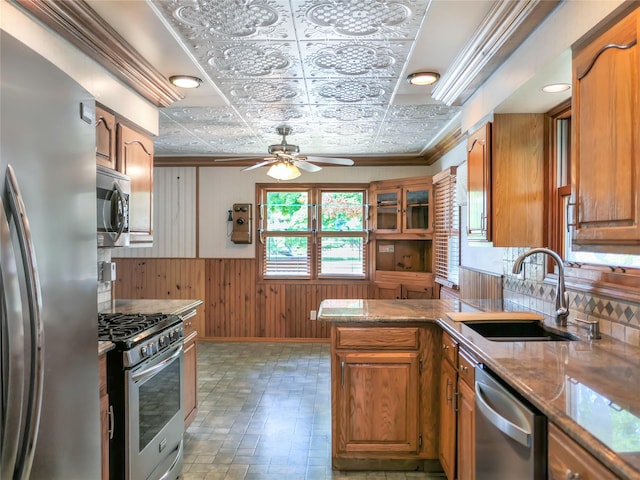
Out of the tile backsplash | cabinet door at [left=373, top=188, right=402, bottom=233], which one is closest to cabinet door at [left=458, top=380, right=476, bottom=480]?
the tile backsplash

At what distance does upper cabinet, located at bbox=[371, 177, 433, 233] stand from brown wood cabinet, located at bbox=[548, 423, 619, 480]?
401 cm

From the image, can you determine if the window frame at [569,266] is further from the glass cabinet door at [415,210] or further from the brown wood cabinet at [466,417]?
the glass cabinet door at [415,210]

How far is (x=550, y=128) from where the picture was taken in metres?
2.54

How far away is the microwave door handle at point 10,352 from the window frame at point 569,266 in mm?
1872

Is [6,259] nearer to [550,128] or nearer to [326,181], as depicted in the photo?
[550,128]

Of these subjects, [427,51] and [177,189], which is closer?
[427,51]

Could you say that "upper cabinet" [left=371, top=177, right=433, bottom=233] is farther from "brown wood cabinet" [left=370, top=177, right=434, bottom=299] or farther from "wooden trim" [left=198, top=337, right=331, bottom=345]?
"wooden trim" [left=198, top=337, right=331, bottom=345]

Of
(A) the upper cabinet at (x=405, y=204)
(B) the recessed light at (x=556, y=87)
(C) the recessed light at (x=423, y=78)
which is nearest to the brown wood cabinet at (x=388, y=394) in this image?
(B) the recessed light at (x=556, y=87)

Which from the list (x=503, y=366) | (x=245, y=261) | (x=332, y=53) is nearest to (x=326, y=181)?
(x=245, y=261)

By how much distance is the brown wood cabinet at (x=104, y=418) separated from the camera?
75.0 inches

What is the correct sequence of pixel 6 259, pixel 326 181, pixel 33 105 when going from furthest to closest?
1. pixel 326 181
2. pixel 33 105
3. pixel 6 259

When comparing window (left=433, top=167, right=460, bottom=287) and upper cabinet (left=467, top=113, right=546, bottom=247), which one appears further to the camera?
window (left=433, top=167, right=460, bottom=287)

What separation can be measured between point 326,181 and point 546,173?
3635 millimetres

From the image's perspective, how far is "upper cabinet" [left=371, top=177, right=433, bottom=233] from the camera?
5215mm
